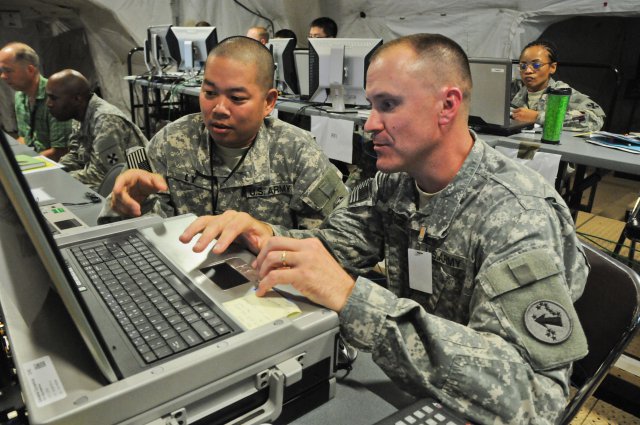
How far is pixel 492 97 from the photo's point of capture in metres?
2.44

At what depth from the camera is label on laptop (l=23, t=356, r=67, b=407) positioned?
43 cm

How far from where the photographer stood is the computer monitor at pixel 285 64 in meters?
3.75

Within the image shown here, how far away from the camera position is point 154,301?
2.10ft

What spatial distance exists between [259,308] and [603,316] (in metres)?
0.72

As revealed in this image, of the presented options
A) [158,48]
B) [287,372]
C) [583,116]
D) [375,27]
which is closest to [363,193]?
[287,372]

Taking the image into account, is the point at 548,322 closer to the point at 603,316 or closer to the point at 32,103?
the point at 603,316

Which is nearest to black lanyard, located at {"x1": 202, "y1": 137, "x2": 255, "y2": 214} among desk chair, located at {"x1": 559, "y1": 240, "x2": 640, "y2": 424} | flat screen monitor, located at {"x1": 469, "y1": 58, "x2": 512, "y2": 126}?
desk chair, located at {"x1": 559, "y1": 240, "x2": 640, "y2": 424}

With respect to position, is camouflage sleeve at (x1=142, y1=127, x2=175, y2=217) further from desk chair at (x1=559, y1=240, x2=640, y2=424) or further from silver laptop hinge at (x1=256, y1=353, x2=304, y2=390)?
desk chair at (x1=559, y1=240, x2=640, y2=424)

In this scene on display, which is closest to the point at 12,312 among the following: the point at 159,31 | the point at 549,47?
the point at 549,47

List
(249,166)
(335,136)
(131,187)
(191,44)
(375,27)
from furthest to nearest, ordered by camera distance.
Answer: (375,27)
(191,44)
(335,136)
(249,166)
(131,187)

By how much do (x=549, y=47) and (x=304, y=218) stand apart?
318 cm

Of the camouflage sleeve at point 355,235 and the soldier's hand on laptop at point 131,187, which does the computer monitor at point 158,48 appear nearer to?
the soldier's hand on laptop at point 131,187

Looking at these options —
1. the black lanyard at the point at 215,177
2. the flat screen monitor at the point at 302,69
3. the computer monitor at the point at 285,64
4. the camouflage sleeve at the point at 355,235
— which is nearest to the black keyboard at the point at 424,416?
the camouflage sleeve at the point at 355,235

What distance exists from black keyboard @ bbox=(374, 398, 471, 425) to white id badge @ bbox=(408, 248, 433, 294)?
390mm
